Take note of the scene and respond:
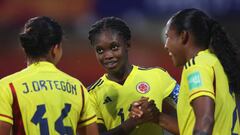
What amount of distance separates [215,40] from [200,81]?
311mm

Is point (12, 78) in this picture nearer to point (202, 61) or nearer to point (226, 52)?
point (202, 61)

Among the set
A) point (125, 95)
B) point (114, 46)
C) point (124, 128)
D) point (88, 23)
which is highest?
point (114, 46)

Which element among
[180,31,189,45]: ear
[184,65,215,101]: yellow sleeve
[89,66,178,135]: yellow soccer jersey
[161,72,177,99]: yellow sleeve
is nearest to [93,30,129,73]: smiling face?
[89,66,178,135]: yellow soccer jersey

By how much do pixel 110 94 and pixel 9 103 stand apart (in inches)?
42.3

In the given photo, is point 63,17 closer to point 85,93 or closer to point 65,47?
point 65,47

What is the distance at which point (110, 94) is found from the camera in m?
5.08

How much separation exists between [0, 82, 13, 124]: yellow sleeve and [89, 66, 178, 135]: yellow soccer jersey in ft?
3.26

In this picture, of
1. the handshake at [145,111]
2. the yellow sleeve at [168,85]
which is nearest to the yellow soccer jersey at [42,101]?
the handshake at [145,111]

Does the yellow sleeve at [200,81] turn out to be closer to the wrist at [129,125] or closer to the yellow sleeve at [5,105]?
the wrist at [129,125]

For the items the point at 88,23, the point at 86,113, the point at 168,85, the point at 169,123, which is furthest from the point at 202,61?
the point at 88,23

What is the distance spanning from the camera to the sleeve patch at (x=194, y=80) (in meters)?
4.05

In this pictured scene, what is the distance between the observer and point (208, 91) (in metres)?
4.02

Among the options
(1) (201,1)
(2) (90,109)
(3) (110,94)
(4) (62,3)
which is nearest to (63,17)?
(4) (62,3)

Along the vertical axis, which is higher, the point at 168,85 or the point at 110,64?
the point at 110,64
